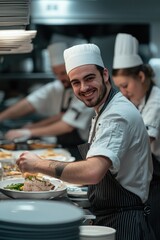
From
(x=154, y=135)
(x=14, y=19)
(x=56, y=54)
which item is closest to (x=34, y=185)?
(x=14, y=19)

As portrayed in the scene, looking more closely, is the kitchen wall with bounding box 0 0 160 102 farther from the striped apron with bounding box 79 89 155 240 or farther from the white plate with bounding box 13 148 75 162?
the striped apron with bounding box 79 89 155 240

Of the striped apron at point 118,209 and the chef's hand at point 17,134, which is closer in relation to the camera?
the striped apron at point 118,209

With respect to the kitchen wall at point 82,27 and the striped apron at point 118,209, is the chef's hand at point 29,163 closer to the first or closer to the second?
the striped apron at point 118,209

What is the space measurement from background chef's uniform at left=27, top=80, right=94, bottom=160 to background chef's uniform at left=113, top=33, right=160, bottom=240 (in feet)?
3.75

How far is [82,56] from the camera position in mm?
3078

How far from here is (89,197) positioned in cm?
311

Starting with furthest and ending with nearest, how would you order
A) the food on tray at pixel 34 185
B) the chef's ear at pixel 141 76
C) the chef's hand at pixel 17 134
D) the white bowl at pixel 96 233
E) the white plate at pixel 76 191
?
the chef's hand at pixel 17 134, the chef's ear at pixel 141 76, the white plate at pixel 76 191, the food on tray at pixel 34 185, the white bowl at pixel 96 233

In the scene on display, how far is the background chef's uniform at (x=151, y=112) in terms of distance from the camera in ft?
12.7

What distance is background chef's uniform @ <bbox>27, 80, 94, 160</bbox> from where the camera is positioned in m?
5.85

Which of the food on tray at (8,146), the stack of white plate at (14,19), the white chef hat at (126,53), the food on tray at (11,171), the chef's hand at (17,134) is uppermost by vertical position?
the stack of white plate at (14,19)

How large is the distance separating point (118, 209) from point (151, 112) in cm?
120

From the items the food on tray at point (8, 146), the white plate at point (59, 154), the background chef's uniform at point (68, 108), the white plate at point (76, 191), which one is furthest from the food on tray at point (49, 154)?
the white plate at point (76, 191)

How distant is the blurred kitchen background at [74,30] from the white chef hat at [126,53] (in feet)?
6.48

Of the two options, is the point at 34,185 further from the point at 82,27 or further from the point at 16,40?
the point at 82,27
